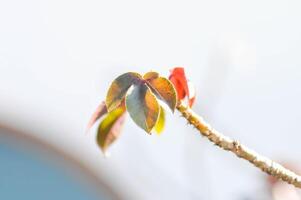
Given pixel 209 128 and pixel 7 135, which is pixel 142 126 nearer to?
pixel 209 128

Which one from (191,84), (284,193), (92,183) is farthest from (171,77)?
(92,183)

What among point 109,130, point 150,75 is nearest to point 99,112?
point 109,130

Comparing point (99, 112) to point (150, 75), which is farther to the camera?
point (99, 112)

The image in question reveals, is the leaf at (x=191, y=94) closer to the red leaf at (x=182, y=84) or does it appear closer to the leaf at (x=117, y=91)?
the red leaf at (x=182, y=84)

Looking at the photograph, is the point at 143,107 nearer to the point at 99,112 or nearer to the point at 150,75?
the point at 150,75

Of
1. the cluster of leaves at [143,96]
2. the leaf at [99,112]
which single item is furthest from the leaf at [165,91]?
the leaf at [99,112]

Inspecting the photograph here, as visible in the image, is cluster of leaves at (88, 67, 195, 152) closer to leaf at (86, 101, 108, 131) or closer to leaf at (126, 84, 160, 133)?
leaf at (126, 84, 160, 133)

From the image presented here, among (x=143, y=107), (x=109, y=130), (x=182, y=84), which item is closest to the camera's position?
(x=143, y=107)
